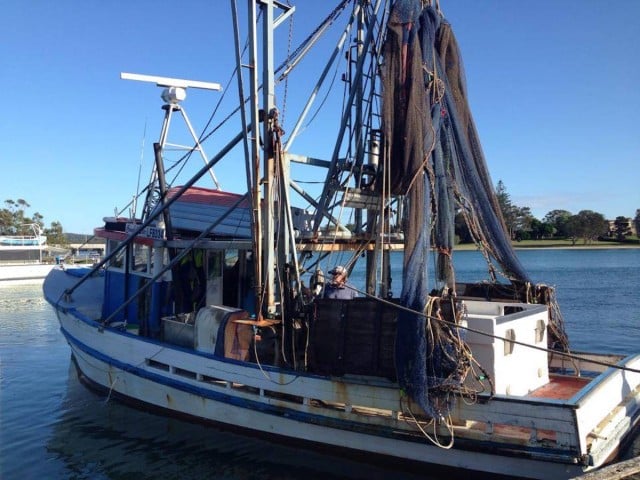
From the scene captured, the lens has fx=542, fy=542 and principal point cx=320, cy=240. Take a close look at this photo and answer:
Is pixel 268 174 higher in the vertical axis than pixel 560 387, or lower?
higher

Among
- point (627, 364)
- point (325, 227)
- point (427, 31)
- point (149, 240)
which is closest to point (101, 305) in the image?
point (149, 240)

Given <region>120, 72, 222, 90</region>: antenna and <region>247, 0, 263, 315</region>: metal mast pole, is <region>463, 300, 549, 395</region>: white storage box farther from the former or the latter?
<region>120, 72, 222, 90</region>: antenna

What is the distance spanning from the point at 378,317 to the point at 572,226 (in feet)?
376

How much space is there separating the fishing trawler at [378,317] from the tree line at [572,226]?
102 metres

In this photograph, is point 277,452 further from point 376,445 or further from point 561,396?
point 561,396

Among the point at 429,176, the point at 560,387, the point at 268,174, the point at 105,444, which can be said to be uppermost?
the point at 268,174

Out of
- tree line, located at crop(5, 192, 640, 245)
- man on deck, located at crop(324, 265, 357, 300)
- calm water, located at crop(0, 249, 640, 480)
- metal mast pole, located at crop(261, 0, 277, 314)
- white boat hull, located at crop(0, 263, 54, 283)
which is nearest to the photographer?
man on deck, located at crop(324, 265, 357, 300)

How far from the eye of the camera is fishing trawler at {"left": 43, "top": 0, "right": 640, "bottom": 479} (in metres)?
6.09

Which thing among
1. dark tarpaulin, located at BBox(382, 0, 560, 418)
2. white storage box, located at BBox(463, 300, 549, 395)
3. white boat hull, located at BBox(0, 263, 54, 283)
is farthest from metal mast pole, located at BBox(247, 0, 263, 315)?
white boat hull, located at BBox(0, 263, 54, 283)

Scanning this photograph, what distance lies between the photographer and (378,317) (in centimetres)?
661

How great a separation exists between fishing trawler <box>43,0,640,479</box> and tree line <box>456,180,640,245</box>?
334ft

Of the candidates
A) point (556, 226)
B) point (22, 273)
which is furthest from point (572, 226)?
point (22, 273)

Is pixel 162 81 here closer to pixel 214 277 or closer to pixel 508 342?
pixel 214 277

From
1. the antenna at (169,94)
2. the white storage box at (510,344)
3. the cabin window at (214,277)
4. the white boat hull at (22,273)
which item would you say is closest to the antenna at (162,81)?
the antenna at (169,94)
